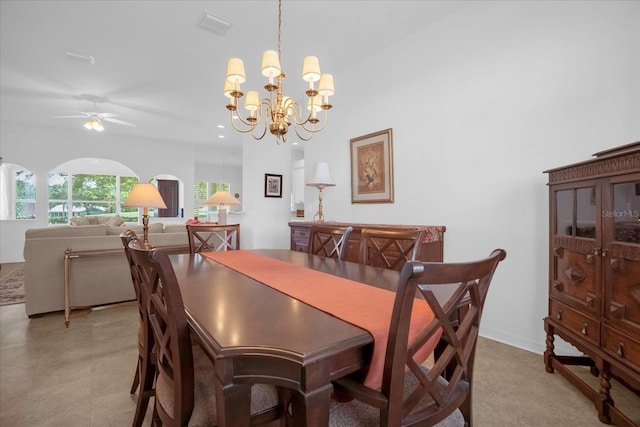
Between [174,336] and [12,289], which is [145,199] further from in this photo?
[12,289]

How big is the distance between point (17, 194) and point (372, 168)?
7611 millimetres

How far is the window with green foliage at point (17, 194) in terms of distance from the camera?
6.24m

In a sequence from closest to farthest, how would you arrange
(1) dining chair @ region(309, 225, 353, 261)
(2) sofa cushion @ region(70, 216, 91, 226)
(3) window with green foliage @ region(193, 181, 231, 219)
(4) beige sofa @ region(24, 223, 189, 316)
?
(1) dining chair @ region(309, 225, 353, 261) < (4) beige sofa @ region(24, 223, 189, 316) < (2) sofa cushion @ region(70, 216, 91, 226) < (3) window with green foliage @ region(193, 181, 231, 219)

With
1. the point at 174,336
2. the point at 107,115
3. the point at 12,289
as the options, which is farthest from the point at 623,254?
the point at 107,115

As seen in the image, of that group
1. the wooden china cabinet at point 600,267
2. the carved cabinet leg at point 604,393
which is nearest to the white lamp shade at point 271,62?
the wooden china cabinet at point 600,267

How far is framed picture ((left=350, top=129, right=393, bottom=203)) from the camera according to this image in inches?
128

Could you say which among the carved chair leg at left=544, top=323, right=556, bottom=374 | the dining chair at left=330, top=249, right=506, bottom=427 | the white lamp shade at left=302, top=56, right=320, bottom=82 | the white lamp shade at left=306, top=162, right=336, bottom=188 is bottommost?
the carved chair leg at left=544, top=323, right=556, bottom=374

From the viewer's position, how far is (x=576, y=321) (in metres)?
1.69

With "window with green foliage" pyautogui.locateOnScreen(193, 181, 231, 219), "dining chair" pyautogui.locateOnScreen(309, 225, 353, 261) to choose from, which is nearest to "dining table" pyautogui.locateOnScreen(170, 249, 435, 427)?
"dining chair" pyautogui.locateOnScreen(309, 225, 353, 261)

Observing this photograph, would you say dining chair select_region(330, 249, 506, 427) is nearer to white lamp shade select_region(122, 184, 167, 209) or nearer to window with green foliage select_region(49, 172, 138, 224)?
white lamp shade select_region(122, 184, 167, 209)

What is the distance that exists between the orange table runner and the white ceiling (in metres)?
2.27

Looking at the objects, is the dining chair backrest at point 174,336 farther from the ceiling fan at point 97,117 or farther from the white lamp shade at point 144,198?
the ceiling fan at point 97,117

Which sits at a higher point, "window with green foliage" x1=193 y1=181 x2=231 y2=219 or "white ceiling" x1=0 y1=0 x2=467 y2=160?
"white ceiling" x1=0 y1=0 x2=467 y2=160

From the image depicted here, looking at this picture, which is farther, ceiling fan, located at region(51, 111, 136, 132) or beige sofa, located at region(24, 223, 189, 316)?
ceiling fan, located at region(51, 111, 136, 132)
